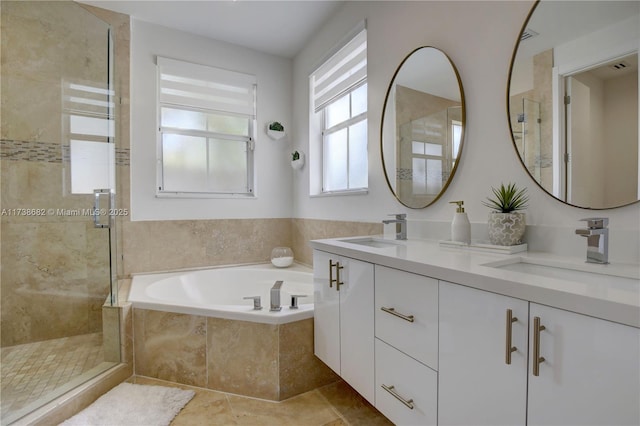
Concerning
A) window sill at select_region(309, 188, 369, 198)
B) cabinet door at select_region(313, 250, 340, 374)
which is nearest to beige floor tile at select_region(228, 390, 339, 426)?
cabinet door at select_region(313, 250, 340, 374)

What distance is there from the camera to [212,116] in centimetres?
295

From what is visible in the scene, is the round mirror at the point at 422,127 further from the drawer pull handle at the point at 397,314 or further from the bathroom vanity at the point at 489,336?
the drawer pull handle at the point at 397,314

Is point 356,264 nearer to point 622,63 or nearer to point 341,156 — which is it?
point 622,63

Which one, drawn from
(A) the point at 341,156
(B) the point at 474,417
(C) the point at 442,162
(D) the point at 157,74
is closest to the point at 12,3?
(D) the point at 157,74

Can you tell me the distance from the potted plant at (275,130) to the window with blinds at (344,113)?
42cm

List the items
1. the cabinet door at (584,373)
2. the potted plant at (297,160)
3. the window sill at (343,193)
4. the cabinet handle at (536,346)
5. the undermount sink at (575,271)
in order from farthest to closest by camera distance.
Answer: the potted plant at (297,160) → the window sill at (343,193) → the undermount sink at (575,271) → the cabinet handle at (536,346) → the cabinet door at (584,373)

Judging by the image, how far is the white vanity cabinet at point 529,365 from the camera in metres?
0.61

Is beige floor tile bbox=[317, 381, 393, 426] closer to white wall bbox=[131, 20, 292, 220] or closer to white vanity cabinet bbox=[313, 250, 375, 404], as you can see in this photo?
white vanity cabinet bbox=[313, 250, 375, 404]

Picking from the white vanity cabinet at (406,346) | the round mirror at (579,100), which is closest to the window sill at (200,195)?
the white vanity cabinet at (406,346)

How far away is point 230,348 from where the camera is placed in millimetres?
1787

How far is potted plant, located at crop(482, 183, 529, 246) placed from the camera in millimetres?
1189

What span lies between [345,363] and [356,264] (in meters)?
0.50

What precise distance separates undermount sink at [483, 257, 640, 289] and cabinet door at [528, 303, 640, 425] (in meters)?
0.27

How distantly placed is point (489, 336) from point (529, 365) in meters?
0.10
